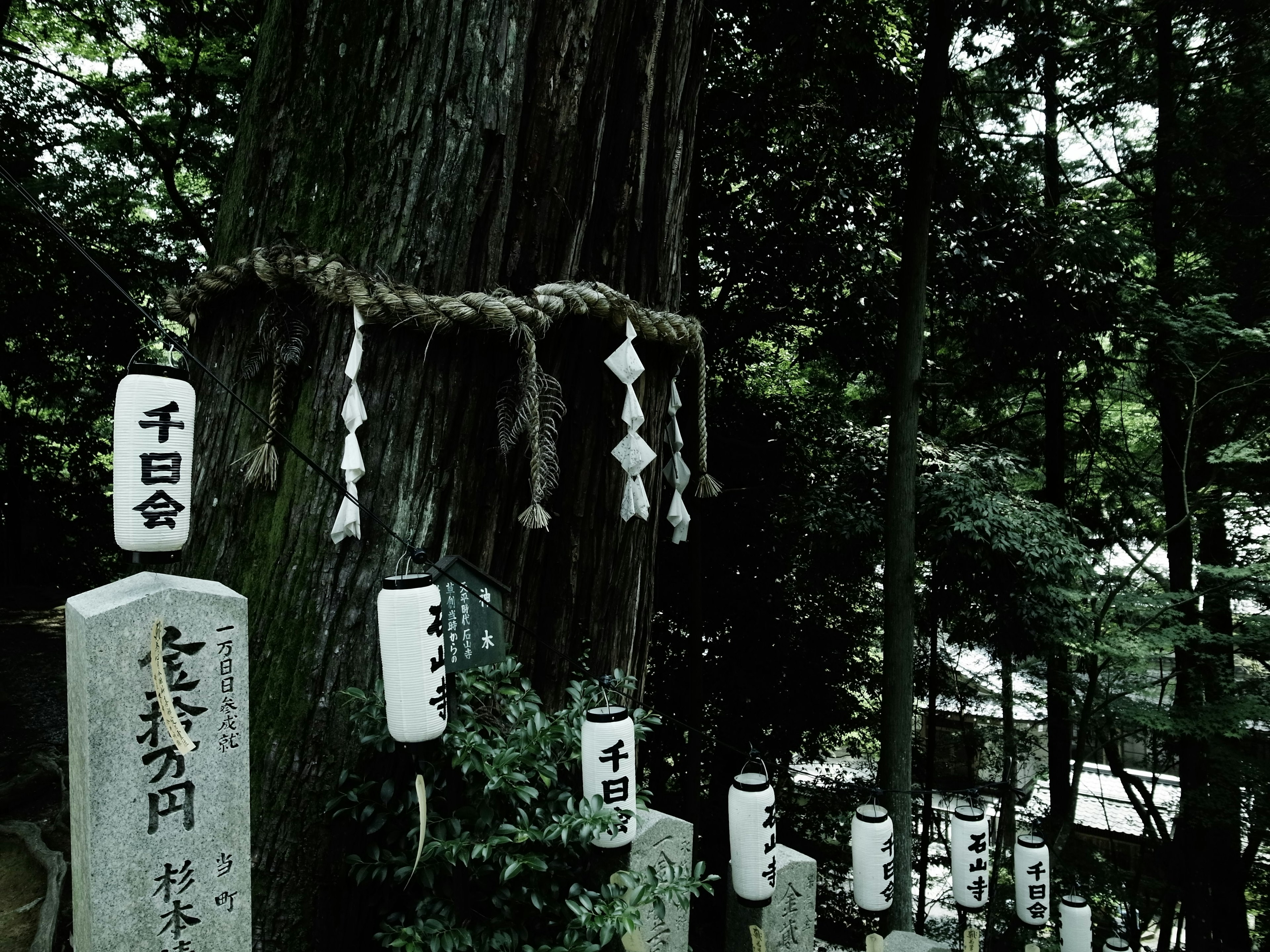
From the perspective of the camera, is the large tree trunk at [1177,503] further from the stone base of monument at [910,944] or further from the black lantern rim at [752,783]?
the black lantern rim at [752,783]

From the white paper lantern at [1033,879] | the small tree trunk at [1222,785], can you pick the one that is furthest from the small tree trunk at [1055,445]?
the white paper lantern at [1033,879]

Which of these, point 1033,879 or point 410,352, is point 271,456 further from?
point 1033,879

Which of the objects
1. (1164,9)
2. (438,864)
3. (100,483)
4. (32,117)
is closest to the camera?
(438,864)

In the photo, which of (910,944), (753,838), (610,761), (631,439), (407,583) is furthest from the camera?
(910,944)

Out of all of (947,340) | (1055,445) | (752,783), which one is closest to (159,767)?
(752,783)

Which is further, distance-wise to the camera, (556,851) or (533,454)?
(533,454)

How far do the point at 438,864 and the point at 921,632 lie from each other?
9438 millimetres

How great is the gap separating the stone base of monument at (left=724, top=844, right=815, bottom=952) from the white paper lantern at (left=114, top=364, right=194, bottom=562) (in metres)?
3.15

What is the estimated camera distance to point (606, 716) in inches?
83.0

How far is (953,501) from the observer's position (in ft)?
23.5

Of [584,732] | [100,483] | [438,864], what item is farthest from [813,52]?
[100,483]

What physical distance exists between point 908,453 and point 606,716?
17.3 ft

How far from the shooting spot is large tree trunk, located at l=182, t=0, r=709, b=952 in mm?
2160

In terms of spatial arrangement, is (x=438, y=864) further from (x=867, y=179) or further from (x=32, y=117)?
(x=32, y=117)
